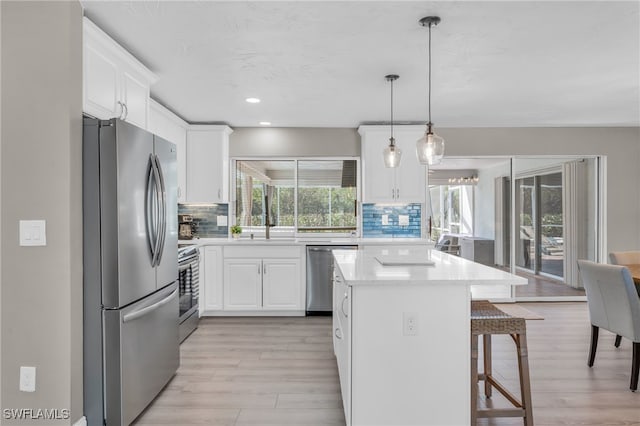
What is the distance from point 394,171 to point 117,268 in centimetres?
359

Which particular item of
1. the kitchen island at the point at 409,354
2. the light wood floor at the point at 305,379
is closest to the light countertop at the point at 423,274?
the kitchen island at the point at 409,354

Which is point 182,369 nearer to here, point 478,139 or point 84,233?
point 84,233

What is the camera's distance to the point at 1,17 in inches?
78.2

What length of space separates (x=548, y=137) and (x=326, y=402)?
181 inches

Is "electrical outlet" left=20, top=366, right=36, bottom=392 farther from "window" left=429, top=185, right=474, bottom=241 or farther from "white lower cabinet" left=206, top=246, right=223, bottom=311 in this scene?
"window" left=429, top=185, right=474, bottom=241

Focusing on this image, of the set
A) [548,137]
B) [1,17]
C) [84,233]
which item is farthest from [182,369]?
[548,137]

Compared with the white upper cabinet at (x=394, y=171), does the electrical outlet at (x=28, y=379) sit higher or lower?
lower

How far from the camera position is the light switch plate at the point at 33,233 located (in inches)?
77.7

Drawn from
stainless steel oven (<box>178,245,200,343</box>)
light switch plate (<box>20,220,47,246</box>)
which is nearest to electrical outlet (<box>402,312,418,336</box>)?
→ light switch plate (<box>20,220,47,246</box>)

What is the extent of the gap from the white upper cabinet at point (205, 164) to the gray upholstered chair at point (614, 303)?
389 cm

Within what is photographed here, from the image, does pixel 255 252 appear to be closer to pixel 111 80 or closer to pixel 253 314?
pixel 253 314

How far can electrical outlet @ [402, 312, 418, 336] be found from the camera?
2.03 metres

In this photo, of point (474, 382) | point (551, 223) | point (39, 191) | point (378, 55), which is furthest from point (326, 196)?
point (39, 191)

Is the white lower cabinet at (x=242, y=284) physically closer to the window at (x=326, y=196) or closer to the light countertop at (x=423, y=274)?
the window at (x=326, y=196)
